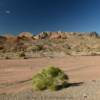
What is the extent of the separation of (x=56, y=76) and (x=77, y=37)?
323 feet

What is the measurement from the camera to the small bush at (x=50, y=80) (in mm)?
13891

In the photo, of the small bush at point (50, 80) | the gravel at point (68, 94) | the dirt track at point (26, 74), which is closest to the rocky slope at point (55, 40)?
the dirt track at point (26, 74)

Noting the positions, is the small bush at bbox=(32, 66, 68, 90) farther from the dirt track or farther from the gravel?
the dirt track

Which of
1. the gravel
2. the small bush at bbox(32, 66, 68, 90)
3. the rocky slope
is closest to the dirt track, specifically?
the small bush at bbox(32, 66, 68, 90)

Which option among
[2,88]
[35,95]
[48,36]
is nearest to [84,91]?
[35,95]

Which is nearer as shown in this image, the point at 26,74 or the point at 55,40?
the point at 26,74

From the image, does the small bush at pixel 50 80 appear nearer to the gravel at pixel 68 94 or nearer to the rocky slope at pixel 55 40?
the gravel at pixel 68 94

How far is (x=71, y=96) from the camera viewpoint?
12.0 m

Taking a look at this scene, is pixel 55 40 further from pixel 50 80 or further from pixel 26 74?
pixel 50 80

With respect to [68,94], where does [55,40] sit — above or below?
above

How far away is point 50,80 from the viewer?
14.0 meters

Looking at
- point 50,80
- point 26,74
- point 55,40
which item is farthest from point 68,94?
point 55,40

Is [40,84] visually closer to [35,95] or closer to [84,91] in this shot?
[35,95]

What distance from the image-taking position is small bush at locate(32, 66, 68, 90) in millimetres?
13891
